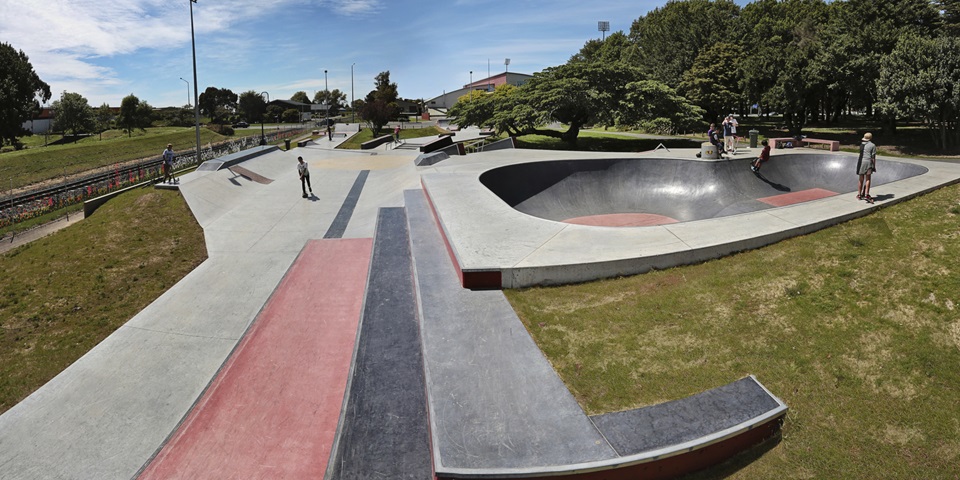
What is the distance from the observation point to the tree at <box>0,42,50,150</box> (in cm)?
5031

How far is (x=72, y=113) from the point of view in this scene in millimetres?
69375

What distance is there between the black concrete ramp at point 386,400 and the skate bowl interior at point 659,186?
28.7ft

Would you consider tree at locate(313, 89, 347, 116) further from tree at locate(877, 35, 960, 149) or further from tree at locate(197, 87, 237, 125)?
tree at locate(877, 35, 960, 149)

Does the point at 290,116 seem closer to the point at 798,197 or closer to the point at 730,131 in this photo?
the point at 730,131

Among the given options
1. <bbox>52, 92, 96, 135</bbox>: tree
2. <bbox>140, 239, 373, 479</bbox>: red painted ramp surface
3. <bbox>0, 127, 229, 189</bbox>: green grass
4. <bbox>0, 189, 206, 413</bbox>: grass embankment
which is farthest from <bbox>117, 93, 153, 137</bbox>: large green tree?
<bbox>140, 239, 373, 479</bbox>: red painted ramp surface

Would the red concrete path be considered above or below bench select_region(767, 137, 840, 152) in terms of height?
below

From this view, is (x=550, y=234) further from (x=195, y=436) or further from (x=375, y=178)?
Result: (x=375, y=178)

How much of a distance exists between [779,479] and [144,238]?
16.2 metres

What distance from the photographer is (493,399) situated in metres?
4.66

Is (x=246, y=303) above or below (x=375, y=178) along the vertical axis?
below

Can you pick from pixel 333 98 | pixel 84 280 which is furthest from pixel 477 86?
pixel 84 280

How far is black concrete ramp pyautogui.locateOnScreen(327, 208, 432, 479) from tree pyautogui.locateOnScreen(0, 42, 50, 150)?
68.0m

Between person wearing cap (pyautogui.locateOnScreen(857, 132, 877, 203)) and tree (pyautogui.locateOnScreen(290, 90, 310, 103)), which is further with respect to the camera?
tree (pyautogui.locateOnScreen(290, 90, 310, 103))

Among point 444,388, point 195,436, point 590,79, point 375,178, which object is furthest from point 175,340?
point 590,79
